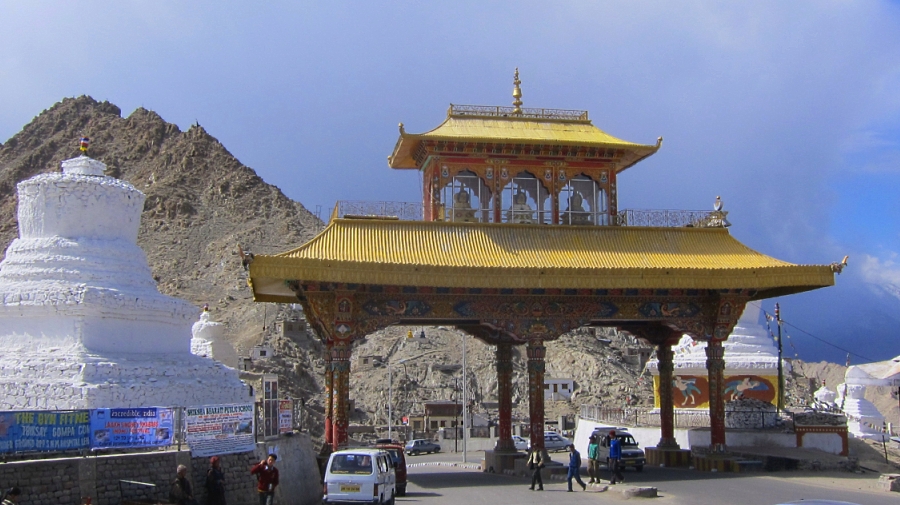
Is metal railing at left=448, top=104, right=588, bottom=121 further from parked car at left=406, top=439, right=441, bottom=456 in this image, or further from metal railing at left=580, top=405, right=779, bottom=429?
parked car at left=406, top=439, right=441, bottom=456

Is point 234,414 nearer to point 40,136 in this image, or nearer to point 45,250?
point 45,250

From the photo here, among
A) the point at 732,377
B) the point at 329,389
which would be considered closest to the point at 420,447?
the point at 732,377

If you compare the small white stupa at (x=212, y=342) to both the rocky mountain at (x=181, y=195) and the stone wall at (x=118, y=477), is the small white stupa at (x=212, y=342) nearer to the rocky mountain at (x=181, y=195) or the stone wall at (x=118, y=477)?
the stone wall at (x=118, y=477)

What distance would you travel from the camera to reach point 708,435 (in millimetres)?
32125

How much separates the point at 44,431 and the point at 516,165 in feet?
53.8

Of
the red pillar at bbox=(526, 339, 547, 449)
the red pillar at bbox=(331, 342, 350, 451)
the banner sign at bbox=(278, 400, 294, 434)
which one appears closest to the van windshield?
the banner sign at bbox=(278, 400, 294, 434)

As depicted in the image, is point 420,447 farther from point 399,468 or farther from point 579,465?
point 579,465

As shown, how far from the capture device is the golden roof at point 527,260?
79.3 ft

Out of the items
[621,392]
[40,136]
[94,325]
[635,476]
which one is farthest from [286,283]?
[40,136]

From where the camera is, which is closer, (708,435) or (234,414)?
(234,414)

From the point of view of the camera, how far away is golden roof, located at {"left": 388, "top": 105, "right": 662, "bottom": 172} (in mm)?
28297

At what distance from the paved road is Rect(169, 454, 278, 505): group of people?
15.7ft

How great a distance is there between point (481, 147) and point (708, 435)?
42.3 feet

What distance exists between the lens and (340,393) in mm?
24828
